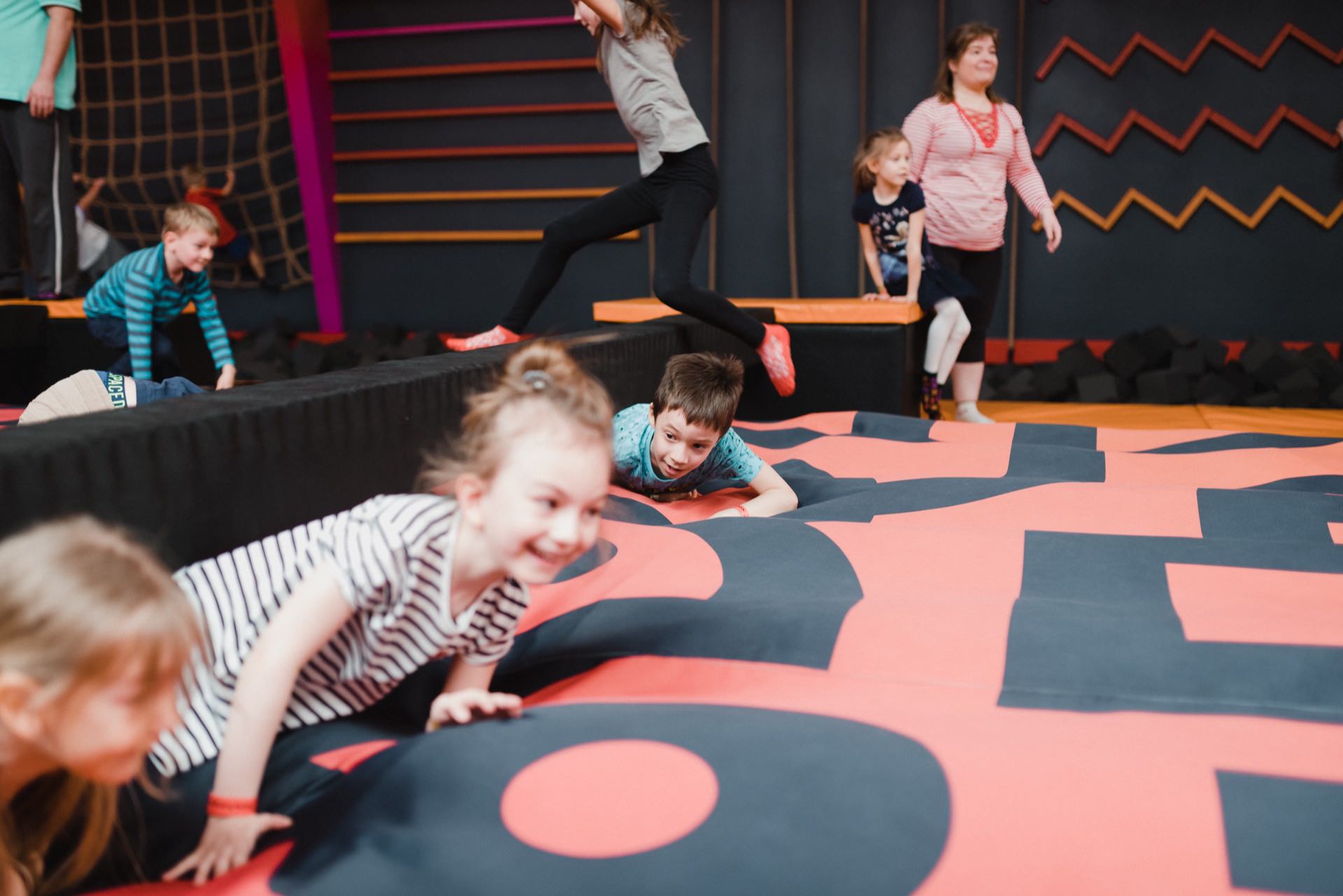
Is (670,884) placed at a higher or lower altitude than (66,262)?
lower

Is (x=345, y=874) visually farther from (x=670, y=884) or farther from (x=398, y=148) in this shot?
(x=398, y=148)

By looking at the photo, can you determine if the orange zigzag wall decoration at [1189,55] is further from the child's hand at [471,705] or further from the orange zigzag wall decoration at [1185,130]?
the child's hand at [471,705]

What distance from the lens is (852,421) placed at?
2.80 meters

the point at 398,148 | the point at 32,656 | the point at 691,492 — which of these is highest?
the point at 398,148

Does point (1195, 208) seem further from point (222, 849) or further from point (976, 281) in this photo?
point (222, 849)

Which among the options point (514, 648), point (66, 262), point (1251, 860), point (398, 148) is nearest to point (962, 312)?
point (514, 648)

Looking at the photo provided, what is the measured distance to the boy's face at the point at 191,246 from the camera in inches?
99.7

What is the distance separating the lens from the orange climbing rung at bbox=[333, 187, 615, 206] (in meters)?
5.13

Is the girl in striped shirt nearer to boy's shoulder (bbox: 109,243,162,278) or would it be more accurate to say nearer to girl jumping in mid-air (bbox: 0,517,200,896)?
girl jumping in mid-air (bbox: 0,517,200,896)

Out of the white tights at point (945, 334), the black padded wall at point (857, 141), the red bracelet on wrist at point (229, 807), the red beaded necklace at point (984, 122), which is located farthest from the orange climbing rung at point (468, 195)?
the red bracelet on wrist at point (229, 807)

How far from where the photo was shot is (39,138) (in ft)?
10.8

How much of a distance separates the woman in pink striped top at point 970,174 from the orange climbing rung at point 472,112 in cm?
205

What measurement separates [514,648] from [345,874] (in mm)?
473

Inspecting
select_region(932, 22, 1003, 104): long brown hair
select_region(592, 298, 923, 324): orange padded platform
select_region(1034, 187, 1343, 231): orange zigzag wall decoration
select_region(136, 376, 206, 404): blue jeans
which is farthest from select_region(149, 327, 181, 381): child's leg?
select_region(1034, 187, 1343, 231): orange zigzag wall decoration
